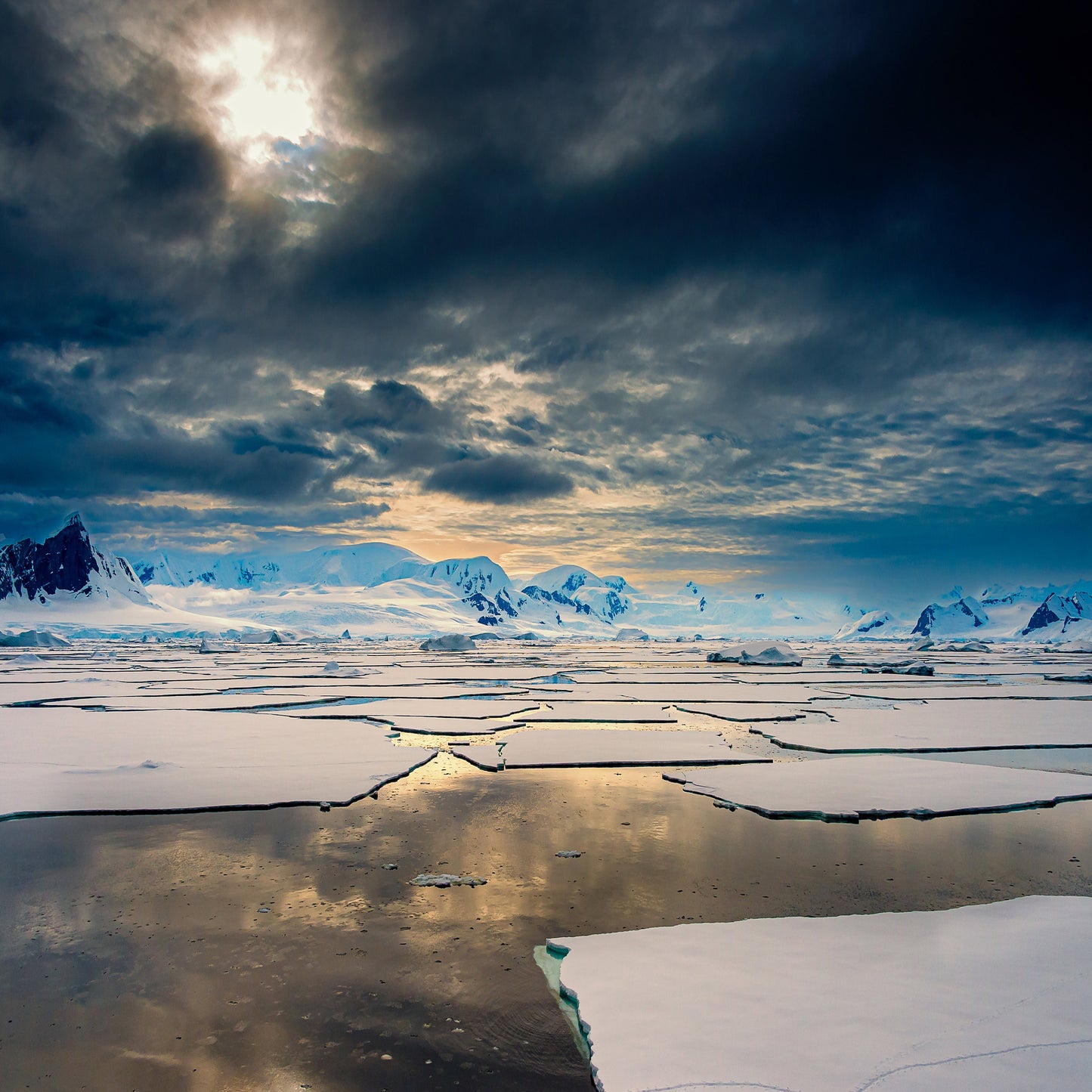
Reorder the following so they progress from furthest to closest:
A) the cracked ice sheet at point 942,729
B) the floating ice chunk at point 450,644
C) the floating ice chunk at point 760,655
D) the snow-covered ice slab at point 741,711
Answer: the floating ice chunk at point 450,644 < the floating ice chunk at point 760,655 < the snow-covered ice slab at point 741,711 < the cracked ice sheet at point 942,729

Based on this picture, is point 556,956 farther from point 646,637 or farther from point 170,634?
point 646,637

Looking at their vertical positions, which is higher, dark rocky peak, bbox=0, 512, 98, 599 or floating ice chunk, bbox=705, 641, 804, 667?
dark rocky peak, bbox=0, 512, 98, 599

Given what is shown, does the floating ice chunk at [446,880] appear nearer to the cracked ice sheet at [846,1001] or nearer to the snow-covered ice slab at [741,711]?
the cracked ice sheet at [846,1001]

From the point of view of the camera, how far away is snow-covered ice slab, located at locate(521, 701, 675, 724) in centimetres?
1709

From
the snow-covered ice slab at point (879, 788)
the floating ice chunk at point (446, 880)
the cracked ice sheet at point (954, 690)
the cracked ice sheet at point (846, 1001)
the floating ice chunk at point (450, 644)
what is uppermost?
the cracked ice sheet at point (846, 1001)

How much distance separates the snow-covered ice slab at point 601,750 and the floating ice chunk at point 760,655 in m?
35.5

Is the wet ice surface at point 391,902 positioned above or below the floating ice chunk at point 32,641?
above

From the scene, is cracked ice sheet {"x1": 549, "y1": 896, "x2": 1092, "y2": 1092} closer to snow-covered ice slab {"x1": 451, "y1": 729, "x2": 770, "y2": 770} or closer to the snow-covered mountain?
snow-covered ice slab {"x1": 451, "y1": 729, "x2": 770, "y2": 770}

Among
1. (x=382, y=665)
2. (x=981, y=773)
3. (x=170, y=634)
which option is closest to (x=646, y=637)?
(x=170, y=634)

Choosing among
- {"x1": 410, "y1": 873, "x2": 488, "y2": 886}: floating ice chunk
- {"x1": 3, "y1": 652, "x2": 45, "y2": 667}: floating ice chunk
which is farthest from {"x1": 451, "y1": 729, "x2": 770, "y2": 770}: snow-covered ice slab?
{"x1": 3, "y1": 652, "x2": 45, "y2": 667}: floating ice chunk

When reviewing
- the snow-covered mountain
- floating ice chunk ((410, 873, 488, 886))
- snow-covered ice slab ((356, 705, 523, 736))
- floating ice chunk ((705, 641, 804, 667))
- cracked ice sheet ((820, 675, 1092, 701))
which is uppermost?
the snow-covered mountain

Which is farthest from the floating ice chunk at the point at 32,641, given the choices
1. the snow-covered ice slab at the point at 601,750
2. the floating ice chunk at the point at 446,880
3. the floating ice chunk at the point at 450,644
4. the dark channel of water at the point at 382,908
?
the floating ice chunk at the point at 446,880

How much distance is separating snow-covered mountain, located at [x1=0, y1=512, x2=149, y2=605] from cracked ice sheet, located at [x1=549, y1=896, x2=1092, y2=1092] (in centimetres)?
15269

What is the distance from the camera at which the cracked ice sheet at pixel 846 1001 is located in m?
3.46
